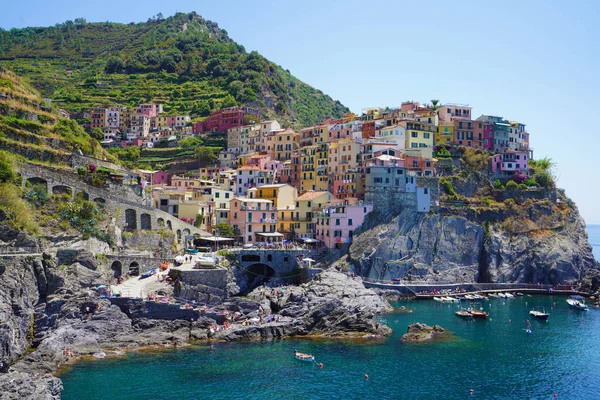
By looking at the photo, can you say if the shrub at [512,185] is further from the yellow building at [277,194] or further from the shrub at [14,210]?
the shrub at [14,210]

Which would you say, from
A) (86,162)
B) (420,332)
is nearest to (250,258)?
(86,162)

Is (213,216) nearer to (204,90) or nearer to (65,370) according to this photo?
(65,370)

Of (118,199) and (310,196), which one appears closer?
(118,199)

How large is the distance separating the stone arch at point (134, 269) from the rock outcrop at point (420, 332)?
26399mm

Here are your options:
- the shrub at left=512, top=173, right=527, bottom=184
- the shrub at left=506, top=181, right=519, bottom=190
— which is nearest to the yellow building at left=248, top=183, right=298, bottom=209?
the shrub at left=506, top=181, right=519, bottom=190

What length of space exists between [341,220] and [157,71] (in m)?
90.5

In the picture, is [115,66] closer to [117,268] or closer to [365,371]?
[117,268]

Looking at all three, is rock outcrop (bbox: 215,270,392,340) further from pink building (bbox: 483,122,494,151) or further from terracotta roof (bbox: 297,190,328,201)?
pink building (bbox: 483,122,494,151)

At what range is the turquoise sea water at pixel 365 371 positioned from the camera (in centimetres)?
3991

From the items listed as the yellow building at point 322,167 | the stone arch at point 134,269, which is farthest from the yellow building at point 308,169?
the stone arch at point 134,269

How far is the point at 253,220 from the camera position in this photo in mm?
78062

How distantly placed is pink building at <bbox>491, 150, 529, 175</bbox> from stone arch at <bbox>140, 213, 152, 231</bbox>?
170 feet

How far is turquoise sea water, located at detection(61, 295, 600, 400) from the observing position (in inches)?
1571

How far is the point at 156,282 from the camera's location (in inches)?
2219
